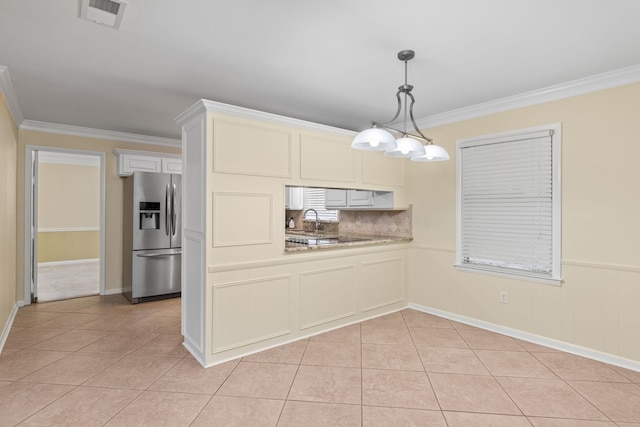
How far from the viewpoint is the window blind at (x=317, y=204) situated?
18.3ft

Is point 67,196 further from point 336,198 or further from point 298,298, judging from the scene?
point 298,298

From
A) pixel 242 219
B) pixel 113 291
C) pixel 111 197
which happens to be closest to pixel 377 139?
pixel 242 219

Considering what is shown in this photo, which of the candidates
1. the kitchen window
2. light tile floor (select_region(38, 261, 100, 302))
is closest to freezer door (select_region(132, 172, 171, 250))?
light tile floor (select_region(38, 261, 100, 302))

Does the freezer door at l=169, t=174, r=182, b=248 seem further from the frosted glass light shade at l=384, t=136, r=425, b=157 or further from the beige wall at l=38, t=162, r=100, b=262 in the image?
the beige wall at l=38, t=162, r=100, b=262

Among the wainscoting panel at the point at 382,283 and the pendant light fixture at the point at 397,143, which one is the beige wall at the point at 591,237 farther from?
the pendant light fixture at the point at 397,143

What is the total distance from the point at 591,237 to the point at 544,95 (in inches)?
53.3

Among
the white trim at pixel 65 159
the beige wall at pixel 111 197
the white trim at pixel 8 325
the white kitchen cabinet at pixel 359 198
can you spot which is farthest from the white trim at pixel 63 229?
the white kitchen cabinet at pixel 359 198

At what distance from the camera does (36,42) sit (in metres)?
2.35

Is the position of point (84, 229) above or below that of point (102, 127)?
below

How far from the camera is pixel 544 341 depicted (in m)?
3.30

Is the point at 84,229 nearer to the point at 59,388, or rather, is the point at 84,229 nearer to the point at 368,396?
the point at 59,388

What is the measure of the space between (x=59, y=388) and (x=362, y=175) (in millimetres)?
3272

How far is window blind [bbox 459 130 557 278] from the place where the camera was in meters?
3.31

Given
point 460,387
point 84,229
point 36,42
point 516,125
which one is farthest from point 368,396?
point 84,229
